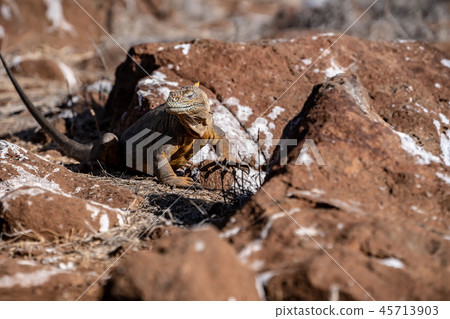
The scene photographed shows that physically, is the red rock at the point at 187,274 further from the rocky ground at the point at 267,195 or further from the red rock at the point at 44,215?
the red rock at the point at 44,215

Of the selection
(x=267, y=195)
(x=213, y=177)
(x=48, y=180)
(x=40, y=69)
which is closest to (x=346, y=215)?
(x=267, y=195)

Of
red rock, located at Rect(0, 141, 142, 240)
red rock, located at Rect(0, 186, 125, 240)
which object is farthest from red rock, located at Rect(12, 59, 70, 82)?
red rock, located at Rect(0, 186, 125, 240)

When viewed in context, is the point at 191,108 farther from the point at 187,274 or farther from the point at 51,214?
the point at 187,274

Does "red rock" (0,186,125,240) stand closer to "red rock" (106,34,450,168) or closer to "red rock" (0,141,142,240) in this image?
"red rock" (0,141,142,240)

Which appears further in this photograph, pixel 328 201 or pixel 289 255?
pixel 328 201

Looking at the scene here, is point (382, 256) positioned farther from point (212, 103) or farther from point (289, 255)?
point (212, 103)

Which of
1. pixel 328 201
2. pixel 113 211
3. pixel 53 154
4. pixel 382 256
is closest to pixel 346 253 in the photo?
pixel 382 256

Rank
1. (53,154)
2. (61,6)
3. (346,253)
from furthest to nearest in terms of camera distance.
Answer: (61,6) < (53,154) < (346,253)
